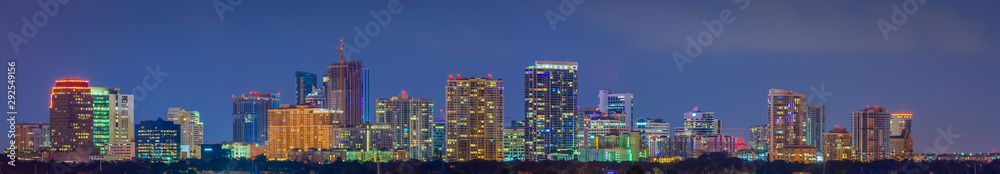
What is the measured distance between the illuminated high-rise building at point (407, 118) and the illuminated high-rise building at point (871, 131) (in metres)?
50.2

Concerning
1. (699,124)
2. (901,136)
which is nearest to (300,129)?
(699,124)

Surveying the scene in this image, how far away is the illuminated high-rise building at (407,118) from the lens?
163125 mm

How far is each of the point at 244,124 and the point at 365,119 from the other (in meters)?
24.0

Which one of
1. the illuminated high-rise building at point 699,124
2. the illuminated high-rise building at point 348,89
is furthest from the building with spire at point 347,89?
the illuminated high-rise building at point 699,124

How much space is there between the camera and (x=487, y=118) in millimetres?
148125

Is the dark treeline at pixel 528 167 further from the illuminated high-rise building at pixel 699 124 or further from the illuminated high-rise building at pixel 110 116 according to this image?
the illuminated high-rise building at pixel 699 124

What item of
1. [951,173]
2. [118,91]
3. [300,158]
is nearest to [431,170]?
[951,173]

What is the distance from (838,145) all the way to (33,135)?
87620 mm

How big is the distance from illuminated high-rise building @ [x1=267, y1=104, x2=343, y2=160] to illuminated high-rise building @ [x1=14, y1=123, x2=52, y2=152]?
26680 mm

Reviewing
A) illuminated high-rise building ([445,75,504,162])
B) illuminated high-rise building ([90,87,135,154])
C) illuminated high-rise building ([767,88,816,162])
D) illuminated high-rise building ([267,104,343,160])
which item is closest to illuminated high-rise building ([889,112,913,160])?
illuminated high-rise building ([767,88,816,162])

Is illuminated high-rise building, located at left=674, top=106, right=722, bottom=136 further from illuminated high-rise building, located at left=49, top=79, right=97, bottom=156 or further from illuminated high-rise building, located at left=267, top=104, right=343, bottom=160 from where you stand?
illuminated high-rise building, located at left=49, top=79, right=97, bottom=156

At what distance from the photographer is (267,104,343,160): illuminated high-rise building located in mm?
163250

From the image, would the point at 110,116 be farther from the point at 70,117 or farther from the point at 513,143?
the point at 513,143

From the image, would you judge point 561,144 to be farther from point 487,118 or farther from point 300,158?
point 300,158
